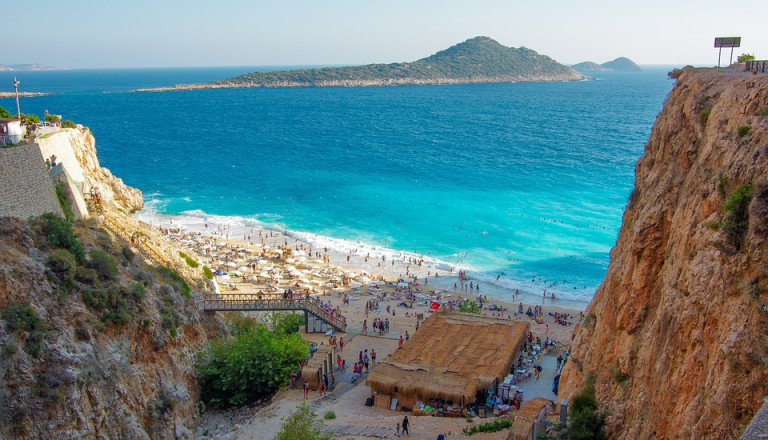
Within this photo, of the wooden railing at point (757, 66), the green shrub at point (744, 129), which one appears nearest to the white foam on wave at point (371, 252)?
the wooden railing at point (757, 66)

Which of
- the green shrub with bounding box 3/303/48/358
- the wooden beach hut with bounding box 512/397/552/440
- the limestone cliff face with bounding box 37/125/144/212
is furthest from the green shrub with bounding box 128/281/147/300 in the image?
the wooden beach hut with bounding box 512/397/552/440

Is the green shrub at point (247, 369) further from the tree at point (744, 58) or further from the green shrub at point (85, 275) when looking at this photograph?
the tree at point (744, 58)

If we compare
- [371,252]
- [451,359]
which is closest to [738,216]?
[451,359]

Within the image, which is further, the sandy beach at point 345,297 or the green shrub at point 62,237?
the green shrub at point 62,237

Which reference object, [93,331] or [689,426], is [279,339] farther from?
[689,426]

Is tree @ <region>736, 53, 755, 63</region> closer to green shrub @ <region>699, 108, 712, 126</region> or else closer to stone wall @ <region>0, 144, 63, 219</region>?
green shrub @ <region>699, 108, 712, 126</region>

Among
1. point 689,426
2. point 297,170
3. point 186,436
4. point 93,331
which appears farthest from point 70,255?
point 297,170

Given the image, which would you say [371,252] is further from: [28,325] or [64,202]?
[28,325]
